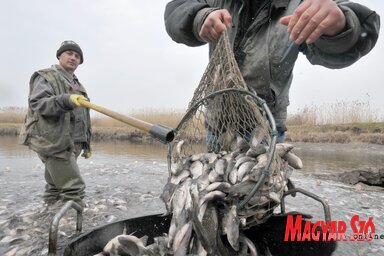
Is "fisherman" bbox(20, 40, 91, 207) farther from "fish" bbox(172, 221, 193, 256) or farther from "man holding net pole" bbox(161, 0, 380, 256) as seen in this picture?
"fish" bbox(172, 221, 193, 256)

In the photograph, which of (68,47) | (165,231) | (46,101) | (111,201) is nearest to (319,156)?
(111,201)

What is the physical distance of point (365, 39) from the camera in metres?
2.31

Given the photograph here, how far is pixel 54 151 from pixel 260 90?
3.22m

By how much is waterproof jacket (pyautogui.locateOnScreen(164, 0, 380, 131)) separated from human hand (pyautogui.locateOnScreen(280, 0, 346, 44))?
1.40 feet

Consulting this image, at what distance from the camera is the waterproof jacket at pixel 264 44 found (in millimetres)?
2604

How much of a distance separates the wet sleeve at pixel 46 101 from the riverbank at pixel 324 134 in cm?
1421

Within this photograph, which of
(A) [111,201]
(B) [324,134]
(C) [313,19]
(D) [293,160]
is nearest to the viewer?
(C) [313,19]

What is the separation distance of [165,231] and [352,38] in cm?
210

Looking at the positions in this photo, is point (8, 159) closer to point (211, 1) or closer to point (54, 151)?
point (54, 151)

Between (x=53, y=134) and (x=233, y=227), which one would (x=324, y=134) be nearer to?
(x=53, y=134)

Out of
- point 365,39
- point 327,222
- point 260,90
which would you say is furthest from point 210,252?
point 365,39

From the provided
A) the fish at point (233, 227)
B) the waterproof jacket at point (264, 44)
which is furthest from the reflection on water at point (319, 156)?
the fish at point (233, 227)

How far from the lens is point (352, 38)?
7.15ft

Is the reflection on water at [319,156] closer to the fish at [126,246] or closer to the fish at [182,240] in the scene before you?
the fish at [182,240]
